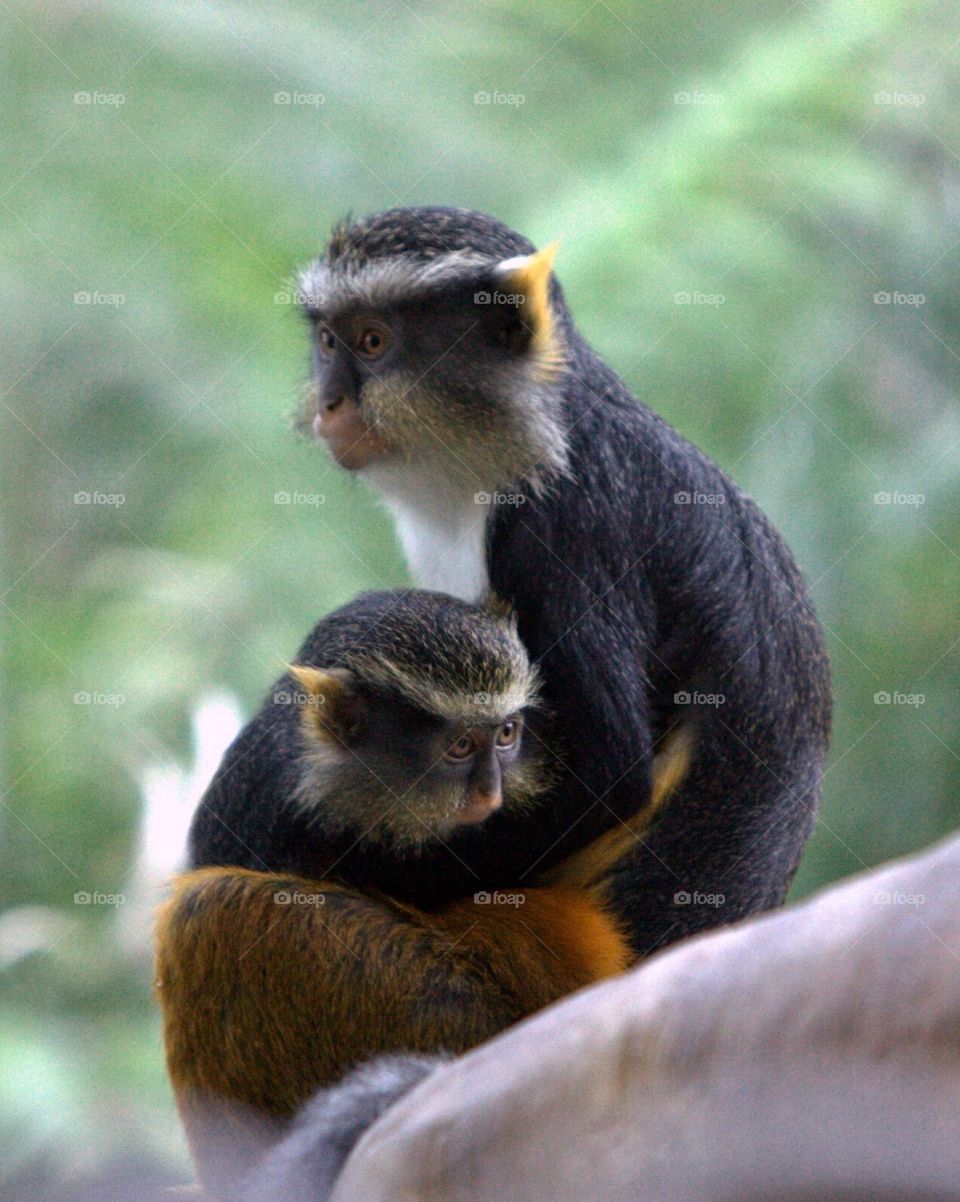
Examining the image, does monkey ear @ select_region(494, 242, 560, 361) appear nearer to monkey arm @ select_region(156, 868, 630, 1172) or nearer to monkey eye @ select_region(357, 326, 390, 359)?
monkey eye @ select_region(357, 326, 390, 359)

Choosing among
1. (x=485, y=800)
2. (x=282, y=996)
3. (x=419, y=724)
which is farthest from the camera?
(x=419, y=724)

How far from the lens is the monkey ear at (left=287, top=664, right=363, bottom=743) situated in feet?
7.75

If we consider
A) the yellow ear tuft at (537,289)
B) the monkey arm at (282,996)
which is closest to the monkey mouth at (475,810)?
the monkey arm at (282,996)

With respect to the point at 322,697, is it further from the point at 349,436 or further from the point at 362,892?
the point at 349,436

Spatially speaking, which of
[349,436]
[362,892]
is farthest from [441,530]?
[362,892]

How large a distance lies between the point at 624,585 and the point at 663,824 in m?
0.40

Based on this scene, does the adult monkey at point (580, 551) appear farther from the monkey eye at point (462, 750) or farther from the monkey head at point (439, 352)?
the monkey eye at point (462, 750)

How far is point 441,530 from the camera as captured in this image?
2.58 m

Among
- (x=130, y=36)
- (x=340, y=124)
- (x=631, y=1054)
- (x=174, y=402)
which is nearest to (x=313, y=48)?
(x=340, y=124)

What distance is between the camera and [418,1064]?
205 centimetres

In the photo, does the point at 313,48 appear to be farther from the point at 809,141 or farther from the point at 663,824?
the point at 663,824

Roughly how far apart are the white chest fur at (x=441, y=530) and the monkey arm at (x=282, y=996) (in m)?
0.59

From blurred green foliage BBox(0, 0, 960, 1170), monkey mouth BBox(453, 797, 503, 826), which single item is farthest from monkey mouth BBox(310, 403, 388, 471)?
blurred green foliage BBox(0, 0, 960, 1170)

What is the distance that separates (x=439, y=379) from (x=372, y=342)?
0.14 m
